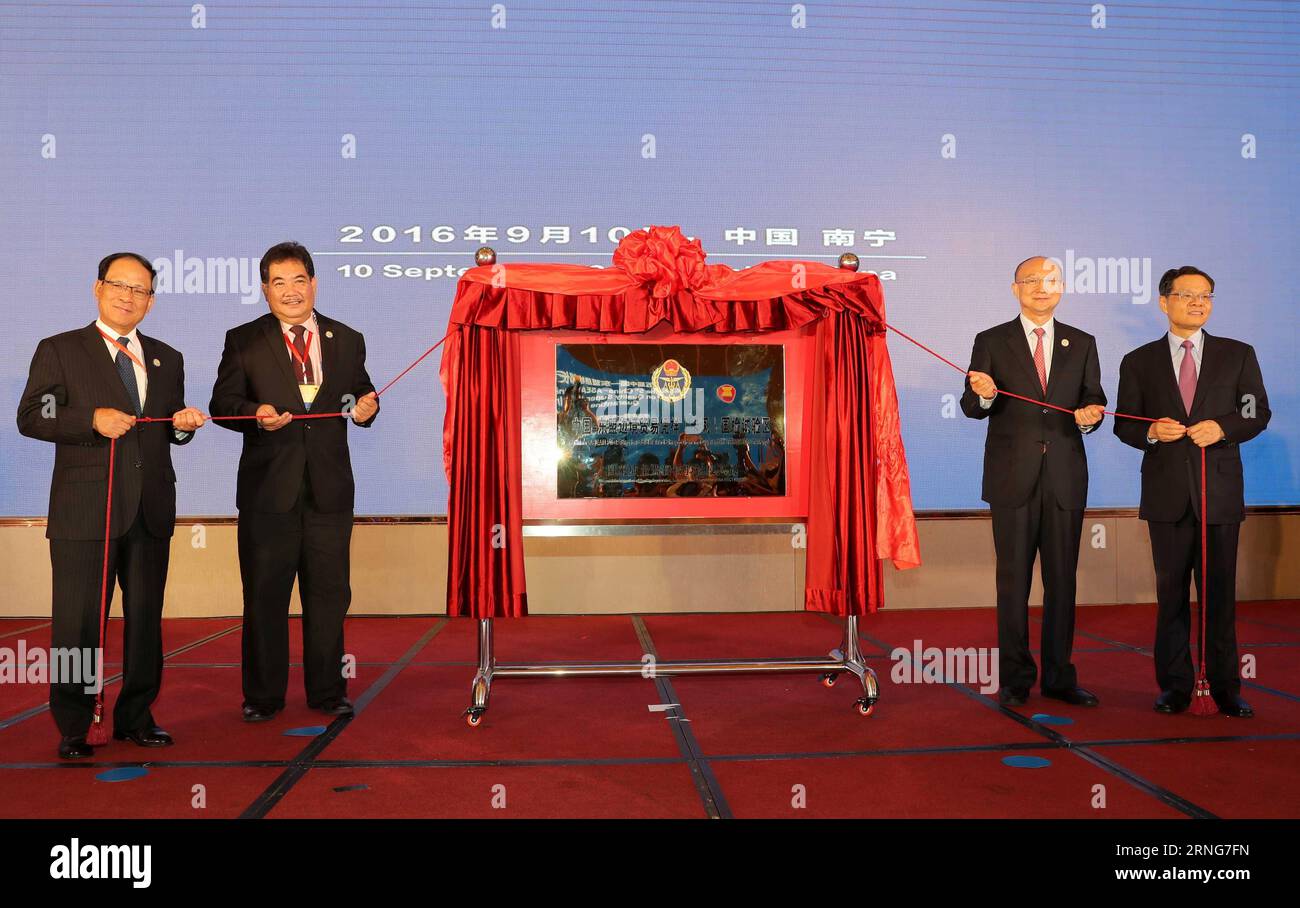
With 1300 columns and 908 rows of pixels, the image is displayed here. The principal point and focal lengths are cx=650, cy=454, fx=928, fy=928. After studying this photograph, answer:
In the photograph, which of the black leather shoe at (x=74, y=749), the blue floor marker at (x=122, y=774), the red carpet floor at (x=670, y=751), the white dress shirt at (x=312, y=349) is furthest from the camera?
A: the white dress shirt at (x=312, y=349)

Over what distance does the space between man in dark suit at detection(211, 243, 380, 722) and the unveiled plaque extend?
29.4 inches

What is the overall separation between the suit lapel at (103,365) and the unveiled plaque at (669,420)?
144cm

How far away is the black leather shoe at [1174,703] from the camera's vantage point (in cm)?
327

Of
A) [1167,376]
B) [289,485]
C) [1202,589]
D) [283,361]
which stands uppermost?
[283,361]

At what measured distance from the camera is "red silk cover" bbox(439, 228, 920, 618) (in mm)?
3234

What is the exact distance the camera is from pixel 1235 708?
3225 millimetres

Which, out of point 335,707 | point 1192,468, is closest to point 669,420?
point 335,707

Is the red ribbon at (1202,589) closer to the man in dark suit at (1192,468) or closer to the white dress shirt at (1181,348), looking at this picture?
the man in dark suit at (1192,468)

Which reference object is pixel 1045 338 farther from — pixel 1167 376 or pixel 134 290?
pixel 134 290

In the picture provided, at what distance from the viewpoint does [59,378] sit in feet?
9.73

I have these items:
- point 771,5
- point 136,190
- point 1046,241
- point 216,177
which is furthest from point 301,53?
point 1046,241

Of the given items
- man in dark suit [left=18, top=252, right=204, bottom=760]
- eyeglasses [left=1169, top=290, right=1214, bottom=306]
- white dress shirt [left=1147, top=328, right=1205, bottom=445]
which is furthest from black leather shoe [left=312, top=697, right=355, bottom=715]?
eyeglasses [left=1169, top=290, right=1214, bottom=306]

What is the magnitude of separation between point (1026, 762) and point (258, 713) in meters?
2.54

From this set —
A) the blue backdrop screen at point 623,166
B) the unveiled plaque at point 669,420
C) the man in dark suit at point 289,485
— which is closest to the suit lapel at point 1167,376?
the unveiled plaque at point 669,420
